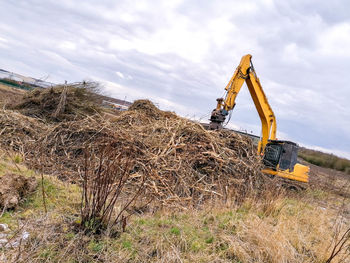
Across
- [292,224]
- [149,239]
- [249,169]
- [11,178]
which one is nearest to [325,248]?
[292,224]

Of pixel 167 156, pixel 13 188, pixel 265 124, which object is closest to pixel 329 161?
pixel 265 124

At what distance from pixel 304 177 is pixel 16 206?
32.9 ft

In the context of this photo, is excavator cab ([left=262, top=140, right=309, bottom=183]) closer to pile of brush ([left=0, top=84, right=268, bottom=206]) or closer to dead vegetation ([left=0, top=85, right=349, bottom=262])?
pile of brush ([left=0, top=84, right=268, bottom=206])

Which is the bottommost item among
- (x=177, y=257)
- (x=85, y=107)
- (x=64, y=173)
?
(x=64, y=173)

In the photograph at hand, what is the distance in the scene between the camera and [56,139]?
Result: 7.13 metres

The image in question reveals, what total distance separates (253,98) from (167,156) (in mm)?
5339

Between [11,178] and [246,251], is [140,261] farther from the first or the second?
[11,178]

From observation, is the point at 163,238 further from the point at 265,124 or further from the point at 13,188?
the point at 265,124

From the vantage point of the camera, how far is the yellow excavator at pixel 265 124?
8.81 metres

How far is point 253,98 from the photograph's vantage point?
32.4ft

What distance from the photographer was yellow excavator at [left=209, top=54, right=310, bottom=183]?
8812mm

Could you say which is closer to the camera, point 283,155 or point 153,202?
point 153,202

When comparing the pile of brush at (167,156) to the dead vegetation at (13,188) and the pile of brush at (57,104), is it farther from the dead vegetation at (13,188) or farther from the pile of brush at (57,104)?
the pile of brush at (57,104)

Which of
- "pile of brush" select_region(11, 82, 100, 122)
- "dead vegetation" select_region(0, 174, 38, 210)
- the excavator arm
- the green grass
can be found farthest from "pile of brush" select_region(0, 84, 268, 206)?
the green grass
